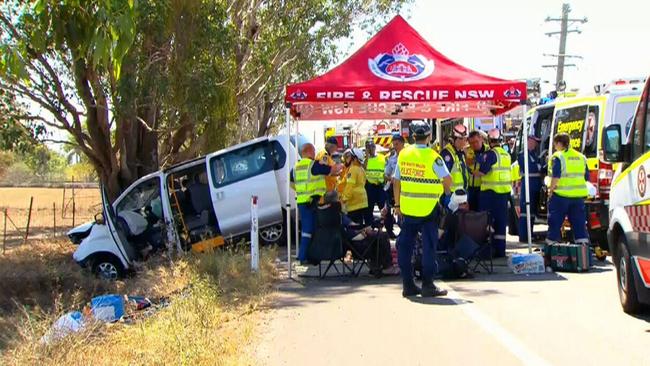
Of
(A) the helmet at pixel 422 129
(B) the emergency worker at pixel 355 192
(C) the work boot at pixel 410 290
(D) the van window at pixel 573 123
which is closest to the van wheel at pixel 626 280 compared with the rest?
(C) the work boot at pixel 410 290

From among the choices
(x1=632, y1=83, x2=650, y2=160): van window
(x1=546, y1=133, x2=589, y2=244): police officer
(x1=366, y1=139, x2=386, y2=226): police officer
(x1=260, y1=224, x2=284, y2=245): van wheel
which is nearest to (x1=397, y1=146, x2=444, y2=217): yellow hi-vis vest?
(x1=632, y1=83, x2=650, y2=160): van window

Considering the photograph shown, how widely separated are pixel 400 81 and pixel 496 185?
1.98 metres

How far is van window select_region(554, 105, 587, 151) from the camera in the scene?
10898mm

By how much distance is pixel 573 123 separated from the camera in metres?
11.2

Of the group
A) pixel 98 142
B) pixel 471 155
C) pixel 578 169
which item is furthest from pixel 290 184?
pixel 98 142

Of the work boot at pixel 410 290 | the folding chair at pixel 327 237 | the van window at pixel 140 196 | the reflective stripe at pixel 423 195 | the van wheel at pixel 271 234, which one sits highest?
the reflective stripe at pixel 423 195

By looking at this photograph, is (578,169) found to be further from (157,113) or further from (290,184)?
(157,113)

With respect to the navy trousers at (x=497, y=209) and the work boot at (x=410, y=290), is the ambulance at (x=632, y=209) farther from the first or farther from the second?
the navy trousers at (x=497, y=209)

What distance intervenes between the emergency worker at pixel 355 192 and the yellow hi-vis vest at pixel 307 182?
1605mm

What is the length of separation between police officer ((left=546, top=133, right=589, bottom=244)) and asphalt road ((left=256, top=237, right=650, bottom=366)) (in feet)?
3.77

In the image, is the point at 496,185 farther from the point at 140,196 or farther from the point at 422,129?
the point at 140,196

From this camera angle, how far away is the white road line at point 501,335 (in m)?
5.30

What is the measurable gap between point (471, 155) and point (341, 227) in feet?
8.10

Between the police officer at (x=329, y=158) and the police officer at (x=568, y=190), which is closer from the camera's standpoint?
the police officer at (x=568, y=190)
